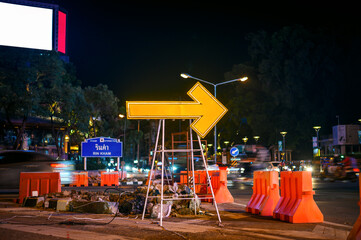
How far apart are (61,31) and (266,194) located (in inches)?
1334

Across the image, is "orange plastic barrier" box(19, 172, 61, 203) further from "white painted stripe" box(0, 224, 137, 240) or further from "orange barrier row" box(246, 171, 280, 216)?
"orange barrier row" box(246, 171, 280, 216)

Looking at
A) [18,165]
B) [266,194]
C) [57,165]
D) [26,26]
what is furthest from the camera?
[26,26]

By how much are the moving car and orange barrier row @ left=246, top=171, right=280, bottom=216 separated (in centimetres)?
946

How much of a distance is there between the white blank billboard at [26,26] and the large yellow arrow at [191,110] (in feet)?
95.9

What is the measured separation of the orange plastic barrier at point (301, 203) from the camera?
30.2 ft

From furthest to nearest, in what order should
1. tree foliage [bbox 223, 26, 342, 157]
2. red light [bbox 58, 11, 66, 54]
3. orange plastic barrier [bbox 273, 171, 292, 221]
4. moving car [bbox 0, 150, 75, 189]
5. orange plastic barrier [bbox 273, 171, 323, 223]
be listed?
1. tree foliage [bbox 223, 26, 342, 157]
2. red light [bbox 58, 11, 66, 54]
3. moving car [bbox 0, 150, 75, 189]
4. orange plastic barrier [bbox 273, 171, 292, 221]
5. orange plastic barrier [bbox 273, 171, 323, 223]

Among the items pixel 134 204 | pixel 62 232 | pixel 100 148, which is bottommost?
pixel 62 232

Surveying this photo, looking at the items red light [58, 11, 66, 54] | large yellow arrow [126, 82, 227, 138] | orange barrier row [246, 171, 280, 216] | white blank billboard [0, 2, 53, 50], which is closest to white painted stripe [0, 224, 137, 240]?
large yellow arrow [126, 82, 227, 138]

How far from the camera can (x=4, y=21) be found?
3616cm

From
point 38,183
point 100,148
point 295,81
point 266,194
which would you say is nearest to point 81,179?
point 100,148

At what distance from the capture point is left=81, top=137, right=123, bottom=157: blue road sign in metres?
25.6

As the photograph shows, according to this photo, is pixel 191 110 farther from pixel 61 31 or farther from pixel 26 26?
pixel 61 31

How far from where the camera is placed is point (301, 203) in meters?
9.24

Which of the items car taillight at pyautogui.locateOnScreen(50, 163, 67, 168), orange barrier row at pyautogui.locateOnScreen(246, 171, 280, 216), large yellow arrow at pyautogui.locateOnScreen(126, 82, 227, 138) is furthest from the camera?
car taillight at pyautogui.locateOnScreen(50, 163, 67, 168)
